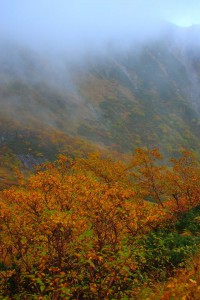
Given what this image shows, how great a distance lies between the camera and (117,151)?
188 m

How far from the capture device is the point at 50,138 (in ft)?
595

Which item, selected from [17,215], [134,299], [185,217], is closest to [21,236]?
[17,215]

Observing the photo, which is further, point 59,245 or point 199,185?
point 199,185

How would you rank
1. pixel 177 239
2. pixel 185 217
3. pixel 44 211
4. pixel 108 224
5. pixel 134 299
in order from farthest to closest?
1. pixel 185 217
2. pixel 177 239
3. pixel 44 211
4. pixel 108 224
5. pixel 134 299

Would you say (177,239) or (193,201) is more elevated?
(193,201)

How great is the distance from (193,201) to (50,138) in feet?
507

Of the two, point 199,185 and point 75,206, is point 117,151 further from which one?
point 75,206

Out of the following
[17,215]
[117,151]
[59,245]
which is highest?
[117,151]

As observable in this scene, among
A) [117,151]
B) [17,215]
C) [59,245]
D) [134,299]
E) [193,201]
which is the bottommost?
[134,299]

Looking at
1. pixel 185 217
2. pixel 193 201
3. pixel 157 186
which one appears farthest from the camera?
pixel 157 186

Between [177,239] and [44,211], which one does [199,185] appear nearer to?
[177,239]

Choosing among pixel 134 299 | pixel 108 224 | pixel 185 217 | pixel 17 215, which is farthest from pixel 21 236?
pixel 185 217

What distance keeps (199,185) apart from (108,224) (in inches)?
865

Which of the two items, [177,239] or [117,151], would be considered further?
[117,151]
